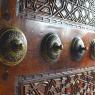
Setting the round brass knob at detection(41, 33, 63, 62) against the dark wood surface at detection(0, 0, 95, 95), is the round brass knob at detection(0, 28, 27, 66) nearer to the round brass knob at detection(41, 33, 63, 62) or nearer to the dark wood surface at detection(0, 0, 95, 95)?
the dark wood surface at detection(0, 0, 95, 95)

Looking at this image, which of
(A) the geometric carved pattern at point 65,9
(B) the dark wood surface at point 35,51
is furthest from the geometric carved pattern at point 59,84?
(A) the geometric carved pattern at point 65,9

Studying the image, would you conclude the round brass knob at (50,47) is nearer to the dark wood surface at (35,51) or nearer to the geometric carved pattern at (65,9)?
the dark wood surface at (35,51)

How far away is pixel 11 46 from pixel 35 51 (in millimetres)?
215

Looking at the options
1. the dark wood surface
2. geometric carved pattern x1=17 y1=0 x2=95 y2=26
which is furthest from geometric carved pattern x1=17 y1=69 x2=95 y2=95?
geometric carved pattern x1=17 y1=0 x2=95 y2=26

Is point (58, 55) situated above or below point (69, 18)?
below

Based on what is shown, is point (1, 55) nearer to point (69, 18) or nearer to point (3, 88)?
point (3, 88)

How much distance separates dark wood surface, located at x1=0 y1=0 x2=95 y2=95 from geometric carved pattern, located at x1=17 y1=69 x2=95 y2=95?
0.04m

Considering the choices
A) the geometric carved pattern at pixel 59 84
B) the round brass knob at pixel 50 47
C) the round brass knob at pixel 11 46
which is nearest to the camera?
the round brass knob at pixel 11 46

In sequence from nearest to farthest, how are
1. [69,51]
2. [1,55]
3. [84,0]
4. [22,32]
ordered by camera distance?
[1,55], [22,32], [69,51], [84,0]

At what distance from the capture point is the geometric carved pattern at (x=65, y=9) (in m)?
1.22

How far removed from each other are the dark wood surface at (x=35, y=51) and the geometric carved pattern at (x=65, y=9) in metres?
0.07

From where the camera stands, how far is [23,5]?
1.17m

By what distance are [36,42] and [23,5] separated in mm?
219

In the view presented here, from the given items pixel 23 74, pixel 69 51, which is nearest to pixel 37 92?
pixel 23 74
